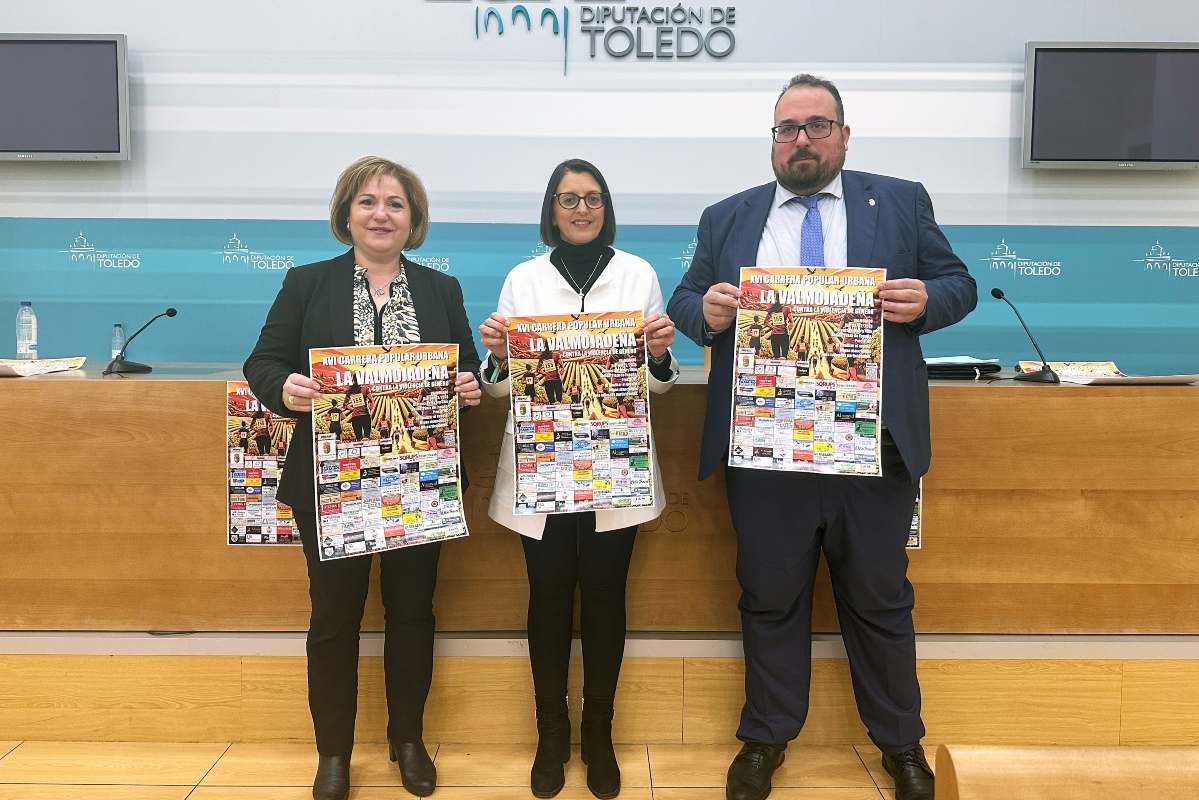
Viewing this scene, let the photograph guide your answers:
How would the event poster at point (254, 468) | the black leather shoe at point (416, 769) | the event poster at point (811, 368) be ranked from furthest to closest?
1. the event poster at point (254, 468)
2. the black leather shoe at point (416, 769)
3. the event poster at point (811, 368)

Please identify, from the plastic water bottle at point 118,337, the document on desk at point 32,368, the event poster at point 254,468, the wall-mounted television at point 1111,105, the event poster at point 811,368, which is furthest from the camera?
the plastic water bottle at point 118,337

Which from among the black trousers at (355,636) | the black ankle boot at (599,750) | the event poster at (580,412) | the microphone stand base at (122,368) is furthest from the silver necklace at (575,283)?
the microphone stand base at (122,368)

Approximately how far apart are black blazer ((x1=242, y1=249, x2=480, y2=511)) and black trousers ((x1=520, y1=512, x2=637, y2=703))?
0.58 meters

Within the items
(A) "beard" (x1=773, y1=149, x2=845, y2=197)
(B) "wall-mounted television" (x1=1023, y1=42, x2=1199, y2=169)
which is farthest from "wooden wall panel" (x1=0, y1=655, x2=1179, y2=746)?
(B) "wall-mounted television" (x1=1023, y1=42, x2=1199, y2=169)

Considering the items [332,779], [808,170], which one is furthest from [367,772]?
[808,170]

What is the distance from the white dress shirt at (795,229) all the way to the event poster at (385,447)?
85 cm

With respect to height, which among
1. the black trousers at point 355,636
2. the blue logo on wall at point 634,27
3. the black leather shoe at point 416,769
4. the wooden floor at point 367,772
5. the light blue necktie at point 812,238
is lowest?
the wooden floor at point 367,772

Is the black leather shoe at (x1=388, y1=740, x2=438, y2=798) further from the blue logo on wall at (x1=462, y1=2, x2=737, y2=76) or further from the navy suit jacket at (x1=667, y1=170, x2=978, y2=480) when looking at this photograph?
the blue logo on wall at (x1=462, y1=2, x2=737, y2=76)

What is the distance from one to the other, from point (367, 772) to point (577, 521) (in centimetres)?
95

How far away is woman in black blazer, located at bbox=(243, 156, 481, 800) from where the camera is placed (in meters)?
1.93

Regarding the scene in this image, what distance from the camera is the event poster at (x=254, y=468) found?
226cm

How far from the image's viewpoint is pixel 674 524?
2.34 meters

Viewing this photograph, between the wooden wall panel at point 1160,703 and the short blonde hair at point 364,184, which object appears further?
the wooden wall panel at point 1160,703

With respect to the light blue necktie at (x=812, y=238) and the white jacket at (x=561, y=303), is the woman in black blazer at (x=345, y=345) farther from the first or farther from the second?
the light blue necktie at (x=812, y=238)
